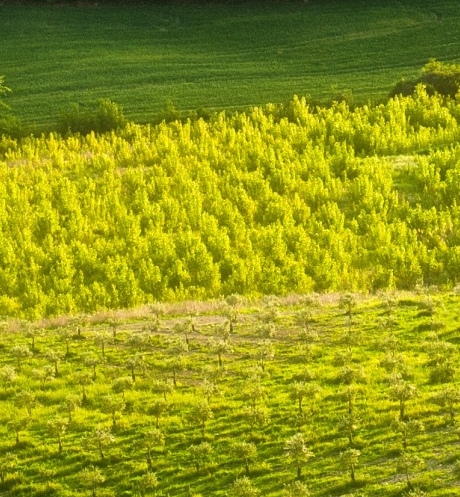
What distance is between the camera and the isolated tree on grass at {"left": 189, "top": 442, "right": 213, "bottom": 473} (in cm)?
3033

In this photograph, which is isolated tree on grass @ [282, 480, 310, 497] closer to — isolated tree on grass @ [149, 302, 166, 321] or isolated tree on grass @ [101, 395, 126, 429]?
isolated tree on grass @ [101, 395, 126, 429]

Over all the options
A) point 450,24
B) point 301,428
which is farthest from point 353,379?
point 450,24

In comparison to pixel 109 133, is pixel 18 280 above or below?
below

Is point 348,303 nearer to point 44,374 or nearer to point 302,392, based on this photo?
point 302,392

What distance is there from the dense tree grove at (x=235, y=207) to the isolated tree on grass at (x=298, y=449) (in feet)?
60.4

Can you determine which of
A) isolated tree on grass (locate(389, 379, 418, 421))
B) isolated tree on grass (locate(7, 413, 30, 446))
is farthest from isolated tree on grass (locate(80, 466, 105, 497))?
isolated tree on grass (locate(389, 379, 418, 421))

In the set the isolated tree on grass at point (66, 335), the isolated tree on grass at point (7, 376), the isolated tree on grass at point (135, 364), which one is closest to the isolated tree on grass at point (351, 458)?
the isolated tree on grass at point (135, 364)

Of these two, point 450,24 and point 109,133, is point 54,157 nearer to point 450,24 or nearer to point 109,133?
point 109,133

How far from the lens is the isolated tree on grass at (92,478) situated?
96.3 feet

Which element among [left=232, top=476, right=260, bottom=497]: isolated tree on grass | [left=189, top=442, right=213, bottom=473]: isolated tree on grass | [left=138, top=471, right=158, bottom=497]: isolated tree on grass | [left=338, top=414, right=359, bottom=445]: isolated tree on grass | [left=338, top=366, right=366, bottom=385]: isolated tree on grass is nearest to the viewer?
[left=232, top=476, right=260, bottom=497]: isolated tree on grass

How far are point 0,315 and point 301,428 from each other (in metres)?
19.3

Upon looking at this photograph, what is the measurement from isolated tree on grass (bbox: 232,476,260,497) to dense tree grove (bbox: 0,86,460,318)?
19845 millimetres

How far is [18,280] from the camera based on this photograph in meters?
49.4

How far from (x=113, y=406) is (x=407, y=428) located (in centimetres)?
984
